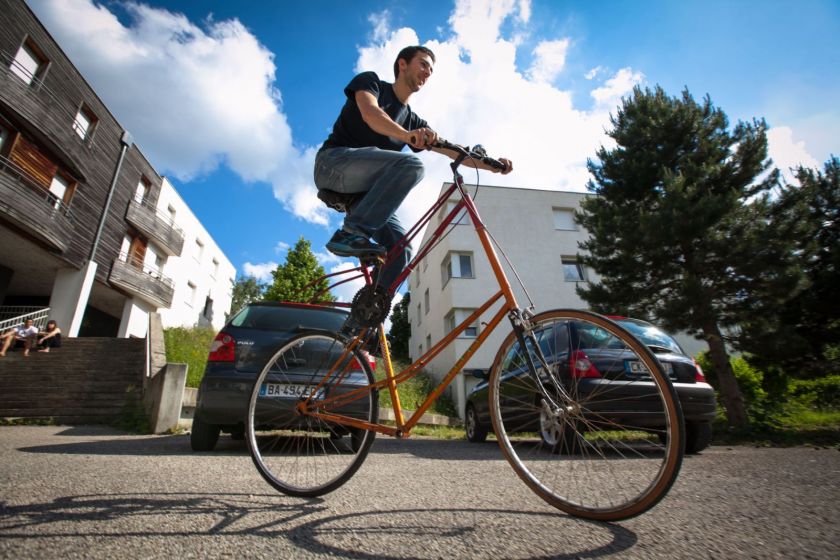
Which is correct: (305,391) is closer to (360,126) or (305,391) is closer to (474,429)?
Answer: (360,126)

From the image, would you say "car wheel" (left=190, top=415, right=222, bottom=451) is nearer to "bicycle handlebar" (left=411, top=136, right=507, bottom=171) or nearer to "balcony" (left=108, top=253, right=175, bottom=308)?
"bicycle handlebar" (left=411, top=136, right=507, bottom=171)

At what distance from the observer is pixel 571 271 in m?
23.0

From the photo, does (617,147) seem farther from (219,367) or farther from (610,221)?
(219,367)

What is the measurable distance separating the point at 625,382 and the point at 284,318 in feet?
11.6

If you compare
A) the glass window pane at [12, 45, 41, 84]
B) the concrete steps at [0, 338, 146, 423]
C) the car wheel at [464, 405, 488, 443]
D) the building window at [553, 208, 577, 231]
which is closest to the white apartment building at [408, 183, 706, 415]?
the building window at [553, 208, 577, 231]

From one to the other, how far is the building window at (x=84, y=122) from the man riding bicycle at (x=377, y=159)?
2253cm

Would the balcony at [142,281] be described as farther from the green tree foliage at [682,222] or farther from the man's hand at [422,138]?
the man's hand at [422,138]

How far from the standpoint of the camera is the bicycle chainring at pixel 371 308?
2361mm

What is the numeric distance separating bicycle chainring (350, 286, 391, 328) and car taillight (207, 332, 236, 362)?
232cm

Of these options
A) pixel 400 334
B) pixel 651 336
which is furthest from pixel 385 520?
pixel 400 334

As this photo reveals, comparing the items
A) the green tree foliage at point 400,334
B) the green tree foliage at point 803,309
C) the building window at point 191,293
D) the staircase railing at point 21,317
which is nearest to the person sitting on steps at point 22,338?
the staircase railing at point 21,317

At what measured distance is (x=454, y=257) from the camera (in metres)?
22.3

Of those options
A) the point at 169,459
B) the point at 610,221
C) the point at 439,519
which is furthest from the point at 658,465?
the point at 610,221

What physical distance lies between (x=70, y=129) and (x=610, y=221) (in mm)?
22601
